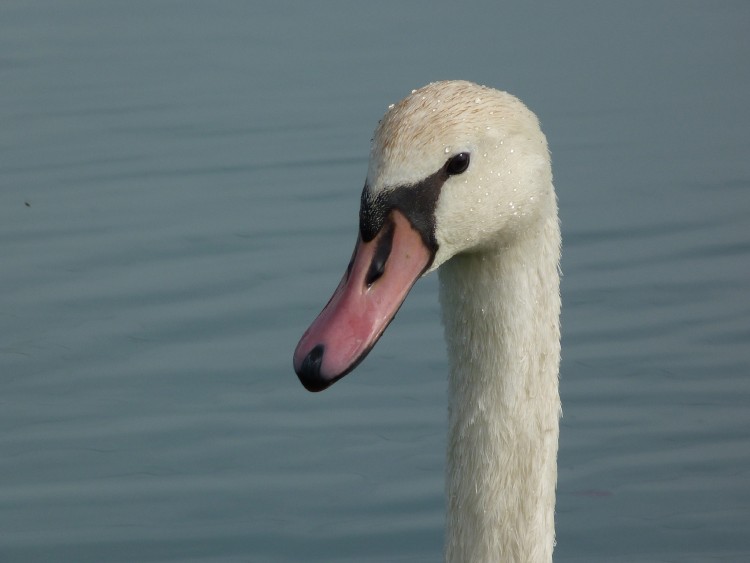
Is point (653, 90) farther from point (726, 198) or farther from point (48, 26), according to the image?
point (48, 26)

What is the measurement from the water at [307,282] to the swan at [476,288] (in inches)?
81.2

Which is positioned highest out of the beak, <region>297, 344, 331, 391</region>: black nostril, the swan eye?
the swan eye

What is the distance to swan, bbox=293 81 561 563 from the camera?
4078mm

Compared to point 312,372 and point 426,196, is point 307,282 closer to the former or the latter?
point 426,196

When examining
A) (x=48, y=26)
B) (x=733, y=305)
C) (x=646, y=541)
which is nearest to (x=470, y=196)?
(x=646, y=541)

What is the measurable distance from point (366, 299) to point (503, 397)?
64cm

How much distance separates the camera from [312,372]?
3955 millimetres

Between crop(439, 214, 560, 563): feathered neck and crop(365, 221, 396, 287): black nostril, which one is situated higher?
crop(365, 221, 396, 287): black nostril

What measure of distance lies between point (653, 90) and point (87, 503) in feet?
18.2

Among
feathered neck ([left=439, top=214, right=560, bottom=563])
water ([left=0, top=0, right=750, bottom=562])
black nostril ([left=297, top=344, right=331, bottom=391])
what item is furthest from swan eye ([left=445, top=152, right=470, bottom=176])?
water ([left=0, top=0, right=750, bottom=562])

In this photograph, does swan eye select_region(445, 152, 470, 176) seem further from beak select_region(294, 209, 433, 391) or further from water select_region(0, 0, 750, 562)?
water select_region(0, 0, 750, 562)

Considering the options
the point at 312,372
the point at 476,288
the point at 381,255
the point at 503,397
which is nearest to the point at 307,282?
the point at 503,397

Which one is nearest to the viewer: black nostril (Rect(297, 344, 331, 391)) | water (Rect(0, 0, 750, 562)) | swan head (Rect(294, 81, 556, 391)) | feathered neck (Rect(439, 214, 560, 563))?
black nostril (Rect(297, 344, 331, 391))

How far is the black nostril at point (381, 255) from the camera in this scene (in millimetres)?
4133
